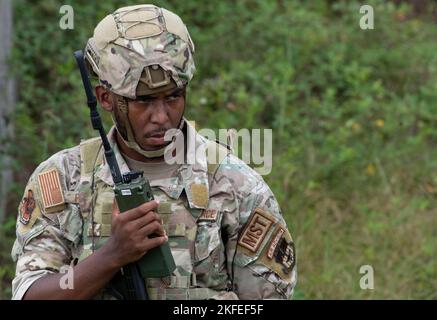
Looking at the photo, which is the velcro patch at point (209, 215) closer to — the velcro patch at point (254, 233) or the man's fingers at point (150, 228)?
the velcro patch at point (254, 233)

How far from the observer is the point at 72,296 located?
7.15ft

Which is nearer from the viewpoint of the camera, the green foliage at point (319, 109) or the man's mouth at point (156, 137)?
the man's mouth at point (156, 137)

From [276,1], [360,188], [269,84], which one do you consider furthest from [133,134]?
[276,1]

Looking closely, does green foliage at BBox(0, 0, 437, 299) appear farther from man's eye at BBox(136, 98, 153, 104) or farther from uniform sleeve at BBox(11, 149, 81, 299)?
man's eye at BBox(136, 98, 153, 104)

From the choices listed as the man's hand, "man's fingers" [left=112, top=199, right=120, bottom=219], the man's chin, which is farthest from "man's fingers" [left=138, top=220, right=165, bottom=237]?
the man's chin

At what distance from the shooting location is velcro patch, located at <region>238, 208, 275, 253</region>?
90.1 inches

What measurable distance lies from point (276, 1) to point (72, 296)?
6.30 metres

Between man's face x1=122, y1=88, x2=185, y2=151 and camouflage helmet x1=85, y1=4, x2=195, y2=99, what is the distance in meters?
0.02

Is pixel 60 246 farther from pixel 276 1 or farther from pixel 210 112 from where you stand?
pixel 276 1

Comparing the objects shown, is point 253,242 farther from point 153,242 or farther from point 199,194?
point 153,242

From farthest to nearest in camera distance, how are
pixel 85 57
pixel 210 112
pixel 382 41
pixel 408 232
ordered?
1. pixel 382 41
2. pixel 210 112
3. pixel 408 232
4. pixel 85 57

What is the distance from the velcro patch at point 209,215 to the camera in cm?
229

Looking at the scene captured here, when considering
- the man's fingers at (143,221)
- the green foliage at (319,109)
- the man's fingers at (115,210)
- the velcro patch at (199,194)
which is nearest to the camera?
the man's fingers at (143,221)

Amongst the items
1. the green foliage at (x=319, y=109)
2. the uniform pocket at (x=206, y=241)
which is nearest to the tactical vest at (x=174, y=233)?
the uniform pocket at (x=206, y=241)
